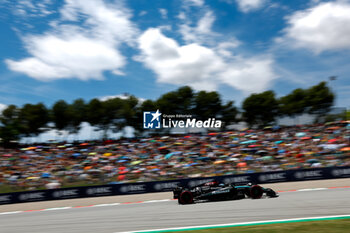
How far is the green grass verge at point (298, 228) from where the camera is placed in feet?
18.7


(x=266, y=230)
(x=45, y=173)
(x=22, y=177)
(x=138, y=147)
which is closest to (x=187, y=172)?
(x=138, y=147)

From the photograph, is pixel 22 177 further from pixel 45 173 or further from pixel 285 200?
pixel 285 200

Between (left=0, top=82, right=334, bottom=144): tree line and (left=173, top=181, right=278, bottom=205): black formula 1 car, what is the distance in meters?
21.4

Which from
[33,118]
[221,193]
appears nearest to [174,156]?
[221,193]

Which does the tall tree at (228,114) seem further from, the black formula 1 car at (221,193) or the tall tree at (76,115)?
the black formula 1 car at (221,193)

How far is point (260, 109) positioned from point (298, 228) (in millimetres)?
28176

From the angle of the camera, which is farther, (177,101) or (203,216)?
(177,101)

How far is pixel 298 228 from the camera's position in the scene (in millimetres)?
5957

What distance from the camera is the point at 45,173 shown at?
2014 cm

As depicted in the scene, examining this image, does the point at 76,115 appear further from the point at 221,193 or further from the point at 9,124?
the point at 221,193
